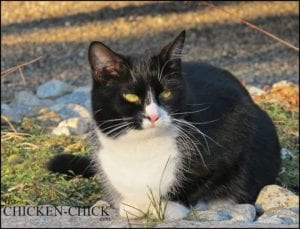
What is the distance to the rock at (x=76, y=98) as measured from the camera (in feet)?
19.0

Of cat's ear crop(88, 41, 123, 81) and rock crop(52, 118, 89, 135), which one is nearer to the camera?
cat's ear crop(88, 41, 123, 81)

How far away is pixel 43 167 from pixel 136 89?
1.29 meters

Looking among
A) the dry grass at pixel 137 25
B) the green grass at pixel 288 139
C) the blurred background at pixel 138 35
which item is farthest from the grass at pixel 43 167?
the dry grass at pixel 137 25

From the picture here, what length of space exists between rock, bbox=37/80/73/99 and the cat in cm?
273

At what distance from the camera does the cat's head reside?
283cm

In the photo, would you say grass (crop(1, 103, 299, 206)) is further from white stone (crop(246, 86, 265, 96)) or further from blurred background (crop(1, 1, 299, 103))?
blurred background (crop(1, 1, 299, 103))

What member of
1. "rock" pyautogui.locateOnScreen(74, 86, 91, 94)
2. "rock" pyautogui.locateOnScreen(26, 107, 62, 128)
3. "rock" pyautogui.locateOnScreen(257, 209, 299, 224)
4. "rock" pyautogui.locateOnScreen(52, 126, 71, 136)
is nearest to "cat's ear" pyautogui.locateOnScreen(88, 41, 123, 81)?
"rock" pyautogui.locateOnScreen(257, 209, 299, 224)

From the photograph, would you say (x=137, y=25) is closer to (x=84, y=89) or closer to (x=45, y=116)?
(x=84, y=89)

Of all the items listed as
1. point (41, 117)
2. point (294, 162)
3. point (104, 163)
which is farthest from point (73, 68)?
point (104, 163)

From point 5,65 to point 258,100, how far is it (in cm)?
337

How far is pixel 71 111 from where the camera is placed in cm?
525

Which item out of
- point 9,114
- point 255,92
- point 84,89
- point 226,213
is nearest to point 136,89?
point 226,213

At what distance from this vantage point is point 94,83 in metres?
3.05

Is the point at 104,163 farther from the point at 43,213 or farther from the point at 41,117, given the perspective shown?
the point at 41,117
